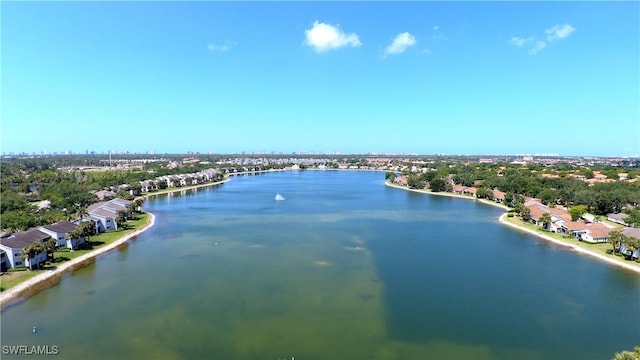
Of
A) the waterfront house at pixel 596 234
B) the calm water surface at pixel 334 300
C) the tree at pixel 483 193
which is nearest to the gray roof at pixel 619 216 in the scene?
the waterfront house at pixel 596 234

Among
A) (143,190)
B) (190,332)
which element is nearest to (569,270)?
(190,332)

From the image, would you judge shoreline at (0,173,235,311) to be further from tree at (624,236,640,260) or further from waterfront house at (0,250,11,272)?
tree at (624,236,640,260)

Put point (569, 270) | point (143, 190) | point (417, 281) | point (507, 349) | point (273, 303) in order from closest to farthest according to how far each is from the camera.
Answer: point (507, 349)
point (273, 303)
point (417, 281)
point (569, 270)
point (143, 190)

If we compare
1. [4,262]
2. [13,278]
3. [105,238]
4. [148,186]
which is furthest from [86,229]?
[148,186]

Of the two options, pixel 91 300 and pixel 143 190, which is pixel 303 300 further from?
pixel 143 190

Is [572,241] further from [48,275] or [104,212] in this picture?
[104,212]

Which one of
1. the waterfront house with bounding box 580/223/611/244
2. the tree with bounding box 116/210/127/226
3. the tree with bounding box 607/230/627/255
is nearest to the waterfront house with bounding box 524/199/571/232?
the waterfront house with bounding box 580/223/611/244

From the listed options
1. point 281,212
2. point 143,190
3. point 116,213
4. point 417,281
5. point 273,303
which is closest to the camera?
point 273,303
